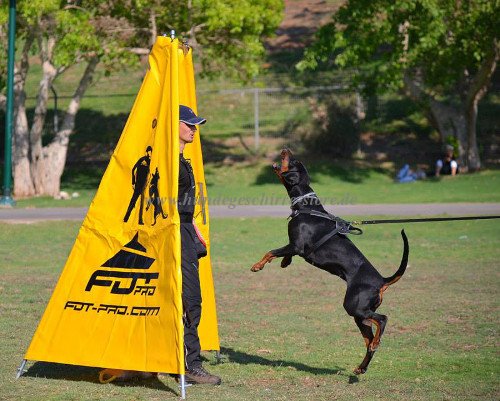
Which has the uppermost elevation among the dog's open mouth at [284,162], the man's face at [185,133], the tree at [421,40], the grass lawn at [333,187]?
the tree at [421,40]

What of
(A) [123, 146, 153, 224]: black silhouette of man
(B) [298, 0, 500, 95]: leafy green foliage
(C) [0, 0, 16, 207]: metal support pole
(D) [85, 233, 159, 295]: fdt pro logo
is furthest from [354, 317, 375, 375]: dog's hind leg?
(B) [298, 0, 500, 95]: leafy green foliage

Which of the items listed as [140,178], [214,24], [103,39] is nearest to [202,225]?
[140,178]

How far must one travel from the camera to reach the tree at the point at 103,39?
2428 centimetres

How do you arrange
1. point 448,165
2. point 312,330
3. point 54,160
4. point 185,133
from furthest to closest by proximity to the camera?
point 448,165 < point 54,160 < point 312,330 < point 185,133

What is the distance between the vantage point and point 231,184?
29031 millimetres

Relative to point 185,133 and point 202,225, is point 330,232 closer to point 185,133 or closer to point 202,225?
point 202,225

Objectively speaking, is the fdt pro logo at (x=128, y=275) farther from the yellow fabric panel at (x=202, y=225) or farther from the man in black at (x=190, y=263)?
the yellow fabric panel at (x=202, y=225)

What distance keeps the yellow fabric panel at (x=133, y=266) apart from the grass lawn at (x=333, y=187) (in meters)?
16.1

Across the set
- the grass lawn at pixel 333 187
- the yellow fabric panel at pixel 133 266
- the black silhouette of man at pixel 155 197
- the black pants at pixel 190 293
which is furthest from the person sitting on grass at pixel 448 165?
the black silhouette of man at pixel 155 197

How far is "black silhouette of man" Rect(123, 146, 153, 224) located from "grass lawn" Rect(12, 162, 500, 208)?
16.1 meters

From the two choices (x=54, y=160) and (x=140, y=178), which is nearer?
(x=140, y=178)

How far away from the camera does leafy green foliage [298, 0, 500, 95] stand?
83.7ft

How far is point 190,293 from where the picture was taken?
744 cm

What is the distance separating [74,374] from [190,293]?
4.37ft
